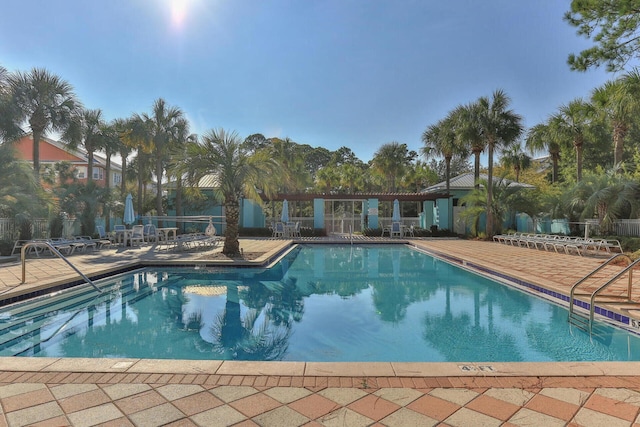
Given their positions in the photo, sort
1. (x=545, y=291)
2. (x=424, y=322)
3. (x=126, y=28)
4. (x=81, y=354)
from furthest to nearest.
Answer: (x=126, y=28) < (x=545, y=291) < (x=424, y=322) < (x=81, y=354)

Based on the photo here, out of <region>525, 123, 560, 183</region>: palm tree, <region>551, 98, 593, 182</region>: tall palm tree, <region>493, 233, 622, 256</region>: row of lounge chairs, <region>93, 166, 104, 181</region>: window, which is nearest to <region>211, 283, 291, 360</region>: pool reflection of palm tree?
<region>493, 233, 622, 256</region>: row of lounge chairs

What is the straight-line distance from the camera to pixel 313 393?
2.70 meters

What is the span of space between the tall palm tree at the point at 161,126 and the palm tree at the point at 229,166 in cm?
980

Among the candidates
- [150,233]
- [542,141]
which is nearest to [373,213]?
[542,141]

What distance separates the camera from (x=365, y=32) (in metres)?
12.1

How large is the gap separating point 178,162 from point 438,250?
32.3 feet

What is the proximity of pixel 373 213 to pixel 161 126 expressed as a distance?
13283 millimetres

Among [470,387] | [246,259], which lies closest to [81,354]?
[470,387]

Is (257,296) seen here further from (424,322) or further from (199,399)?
(199,399)

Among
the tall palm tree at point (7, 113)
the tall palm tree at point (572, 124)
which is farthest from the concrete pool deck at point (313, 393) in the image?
the tall palm tree at point (572, 124)

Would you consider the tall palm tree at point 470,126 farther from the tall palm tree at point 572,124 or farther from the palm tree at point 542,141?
the palm tree at point 542,141

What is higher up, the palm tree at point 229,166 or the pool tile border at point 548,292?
the palm tree at point 229,166

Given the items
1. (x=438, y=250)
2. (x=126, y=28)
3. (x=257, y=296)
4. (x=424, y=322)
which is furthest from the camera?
(x=438, y=250)

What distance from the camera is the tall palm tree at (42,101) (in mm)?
14078
